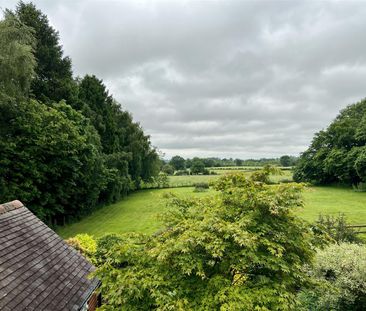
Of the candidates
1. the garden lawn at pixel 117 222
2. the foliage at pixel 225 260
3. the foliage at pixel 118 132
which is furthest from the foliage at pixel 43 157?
the foliage at pixel 225 260

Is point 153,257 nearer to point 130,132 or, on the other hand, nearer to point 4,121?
point 4,121

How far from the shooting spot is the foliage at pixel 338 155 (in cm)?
5066

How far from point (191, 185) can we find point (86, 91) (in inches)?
1325

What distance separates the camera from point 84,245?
16344 millimetres

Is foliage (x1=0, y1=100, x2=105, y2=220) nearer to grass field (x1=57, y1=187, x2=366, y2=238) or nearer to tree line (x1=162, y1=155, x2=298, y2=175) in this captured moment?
grass field (x1=57, y1=187, x2=366, y2=238)

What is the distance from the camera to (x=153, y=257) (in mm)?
6734

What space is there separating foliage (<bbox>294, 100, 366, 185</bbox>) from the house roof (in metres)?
48.2

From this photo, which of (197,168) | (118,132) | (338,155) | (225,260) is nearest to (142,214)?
(118,132)

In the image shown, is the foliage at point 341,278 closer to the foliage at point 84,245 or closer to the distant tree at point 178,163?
the foliage at point 84,245

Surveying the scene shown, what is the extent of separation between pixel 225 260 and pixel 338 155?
55064 millimetres

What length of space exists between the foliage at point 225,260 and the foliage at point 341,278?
436cm

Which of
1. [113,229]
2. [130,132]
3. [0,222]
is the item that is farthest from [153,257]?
[130,132]

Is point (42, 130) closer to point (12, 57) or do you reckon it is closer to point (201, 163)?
point (12, 57)

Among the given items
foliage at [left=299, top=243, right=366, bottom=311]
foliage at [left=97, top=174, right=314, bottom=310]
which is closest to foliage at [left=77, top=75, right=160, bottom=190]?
foliage at [left=299, top=243, right=366, bottom=311]
